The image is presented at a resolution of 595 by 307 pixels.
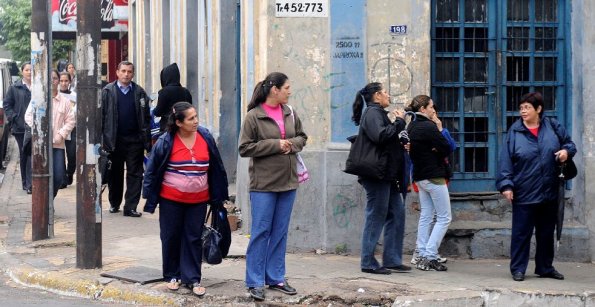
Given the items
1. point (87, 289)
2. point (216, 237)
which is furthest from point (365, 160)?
point (87, 289)

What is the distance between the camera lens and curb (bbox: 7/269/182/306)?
29.2 ft

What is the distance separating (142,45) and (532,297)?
18523 mm

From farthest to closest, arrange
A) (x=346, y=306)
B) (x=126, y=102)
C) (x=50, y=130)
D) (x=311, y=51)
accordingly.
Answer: (x=126, y=102), (x=50, y=130), (x=311, y=51), (x=346, y=306)

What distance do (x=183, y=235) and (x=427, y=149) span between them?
8.77 feet

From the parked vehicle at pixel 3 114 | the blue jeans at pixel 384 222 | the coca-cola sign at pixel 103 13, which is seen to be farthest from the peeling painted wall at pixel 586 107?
the coca-cola sign at pixel 103 13

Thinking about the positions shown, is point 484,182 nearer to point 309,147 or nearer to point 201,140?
point 309,147

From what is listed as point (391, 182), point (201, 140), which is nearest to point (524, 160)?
point (391, 182)

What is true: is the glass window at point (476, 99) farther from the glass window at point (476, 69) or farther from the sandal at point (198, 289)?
the sandal at point (198, 289)

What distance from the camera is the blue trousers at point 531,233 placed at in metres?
9.96

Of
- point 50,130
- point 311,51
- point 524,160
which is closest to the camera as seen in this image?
point 524,160

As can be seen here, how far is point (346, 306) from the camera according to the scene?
884 cm

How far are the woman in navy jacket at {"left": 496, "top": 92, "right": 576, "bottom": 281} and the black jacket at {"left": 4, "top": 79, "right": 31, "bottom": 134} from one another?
9.84 m

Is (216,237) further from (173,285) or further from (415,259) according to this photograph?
(415,259)

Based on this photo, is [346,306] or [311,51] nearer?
[346,306]
